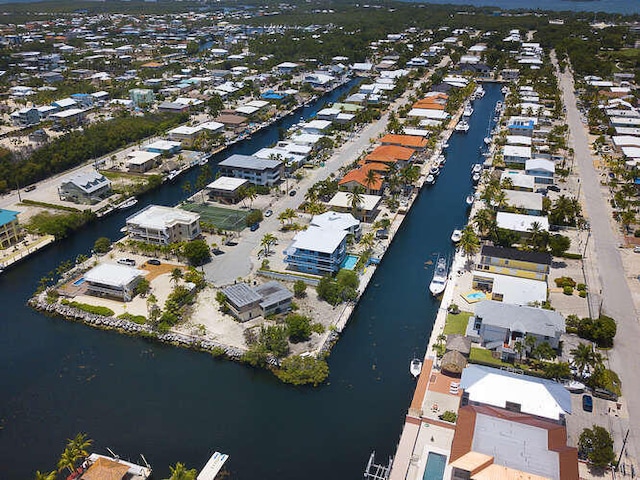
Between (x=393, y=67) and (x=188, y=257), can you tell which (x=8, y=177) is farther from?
(x=393, y=67)

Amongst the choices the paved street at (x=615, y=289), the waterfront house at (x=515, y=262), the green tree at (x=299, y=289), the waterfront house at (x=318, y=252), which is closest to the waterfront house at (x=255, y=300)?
the green tree at (x=299, y=289)

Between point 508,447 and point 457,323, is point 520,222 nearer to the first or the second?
point 457,323

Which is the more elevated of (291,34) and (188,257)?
(291,34)

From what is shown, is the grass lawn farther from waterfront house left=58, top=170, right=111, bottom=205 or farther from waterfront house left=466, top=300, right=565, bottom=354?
waterfront house left=58, top=170, right=111, bottom=205

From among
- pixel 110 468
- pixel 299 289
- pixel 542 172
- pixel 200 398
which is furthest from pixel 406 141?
pixel 110 468

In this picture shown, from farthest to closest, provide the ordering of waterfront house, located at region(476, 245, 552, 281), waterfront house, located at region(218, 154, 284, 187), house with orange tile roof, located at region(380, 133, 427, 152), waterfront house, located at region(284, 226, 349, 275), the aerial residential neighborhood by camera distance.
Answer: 1. house with orange tile roof, located at region(380, 133, 427, 152)
2. waterfront house, located at region(218, 154, 284, 187)
3. waterfront house, located at region(284, 226, 349, 275)
4. waterfront house, located at region(476, 245, 552, 281)
5. the aerial residential neighborhood

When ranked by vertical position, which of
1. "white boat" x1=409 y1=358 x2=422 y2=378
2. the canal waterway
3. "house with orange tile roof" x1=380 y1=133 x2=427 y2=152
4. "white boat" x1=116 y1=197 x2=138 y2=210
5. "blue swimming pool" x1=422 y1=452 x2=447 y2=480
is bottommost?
the canal waterway

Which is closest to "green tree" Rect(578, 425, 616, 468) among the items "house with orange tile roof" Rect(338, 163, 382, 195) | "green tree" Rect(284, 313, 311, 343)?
"green tree" Rect(284, 313, 311, 343)

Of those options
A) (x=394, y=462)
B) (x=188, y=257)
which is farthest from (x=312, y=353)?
(x=188, y=257)
